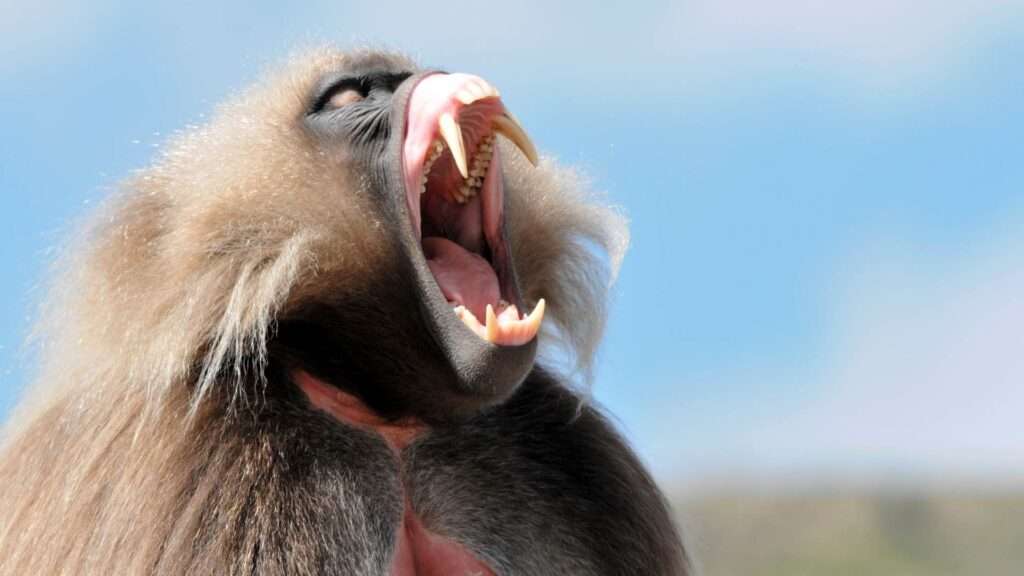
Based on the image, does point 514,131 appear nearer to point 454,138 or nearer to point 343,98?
point 454,138

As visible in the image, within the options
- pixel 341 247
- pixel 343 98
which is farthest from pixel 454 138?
pixel 343 98

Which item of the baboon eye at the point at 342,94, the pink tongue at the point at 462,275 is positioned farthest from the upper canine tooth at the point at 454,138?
the baboon eye at the point at 342,94

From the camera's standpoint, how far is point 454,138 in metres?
4.21

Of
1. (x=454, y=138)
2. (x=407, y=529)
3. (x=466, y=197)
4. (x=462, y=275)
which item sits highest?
(x=454, y=138)

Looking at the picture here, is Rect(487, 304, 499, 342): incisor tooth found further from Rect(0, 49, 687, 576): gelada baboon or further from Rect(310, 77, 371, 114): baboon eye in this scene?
Rect(310, 77, 371, 114): baboon eye

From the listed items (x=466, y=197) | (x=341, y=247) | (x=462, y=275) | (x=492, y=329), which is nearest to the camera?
(x=492, y=329)

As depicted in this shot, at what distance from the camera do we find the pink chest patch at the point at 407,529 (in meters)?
4.32

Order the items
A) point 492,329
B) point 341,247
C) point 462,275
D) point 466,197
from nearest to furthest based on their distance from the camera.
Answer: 1. point 492,329
2. point 341,247
3. point 462,275
4. point 466,197

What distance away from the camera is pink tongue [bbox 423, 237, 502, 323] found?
436 centimetres

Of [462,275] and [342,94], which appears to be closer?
[462,275]

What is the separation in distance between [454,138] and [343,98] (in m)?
0.62

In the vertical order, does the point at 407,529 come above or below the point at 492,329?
below

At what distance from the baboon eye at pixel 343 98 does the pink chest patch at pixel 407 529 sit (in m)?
0.83

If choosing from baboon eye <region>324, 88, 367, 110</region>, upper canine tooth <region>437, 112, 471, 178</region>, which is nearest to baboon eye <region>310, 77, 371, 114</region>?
baboon eye <region>324, 88, 367, 110</region>
